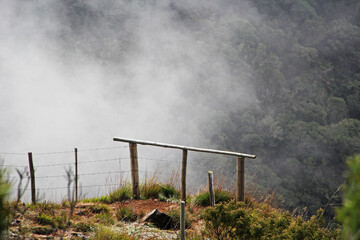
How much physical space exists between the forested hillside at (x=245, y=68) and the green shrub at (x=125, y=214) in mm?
35450

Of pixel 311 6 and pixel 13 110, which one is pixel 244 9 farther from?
pixel 13 110

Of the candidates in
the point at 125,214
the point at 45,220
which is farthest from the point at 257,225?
the point at 45,220

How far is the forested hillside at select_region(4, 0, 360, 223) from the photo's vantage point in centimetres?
4853

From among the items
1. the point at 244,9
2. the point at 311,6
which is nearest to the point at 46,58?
the point at 244,9

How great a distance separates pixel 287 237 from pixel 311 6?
8014cm

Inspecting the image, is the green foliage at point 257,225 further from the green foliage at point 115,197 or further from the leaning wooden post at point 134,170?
the green foliage at point 115,197

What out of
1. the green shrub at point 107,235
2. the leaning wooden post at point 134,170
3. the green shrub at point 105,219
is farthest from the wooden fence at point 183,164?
the green shrub at point 107,235

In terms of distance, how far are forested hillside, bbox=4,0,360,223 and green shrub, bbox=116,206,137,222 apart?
3545cm

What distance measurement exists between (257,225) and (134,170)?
314 cm

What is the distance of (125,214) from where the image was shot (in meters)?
5.74

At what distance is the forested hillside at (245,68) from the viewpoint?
159ft

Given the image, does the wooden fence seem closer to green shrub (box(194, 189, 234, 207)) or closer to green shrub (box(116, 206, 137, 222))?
green shrub (box(194, 189, 234, 207))

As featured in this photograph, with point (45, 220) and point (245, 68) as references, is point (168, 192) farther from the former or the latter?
point (245, 68)

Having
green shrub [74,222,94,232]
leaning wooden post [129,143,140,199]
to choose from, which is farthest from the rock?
leaning wooden post [129,143,140,199]
